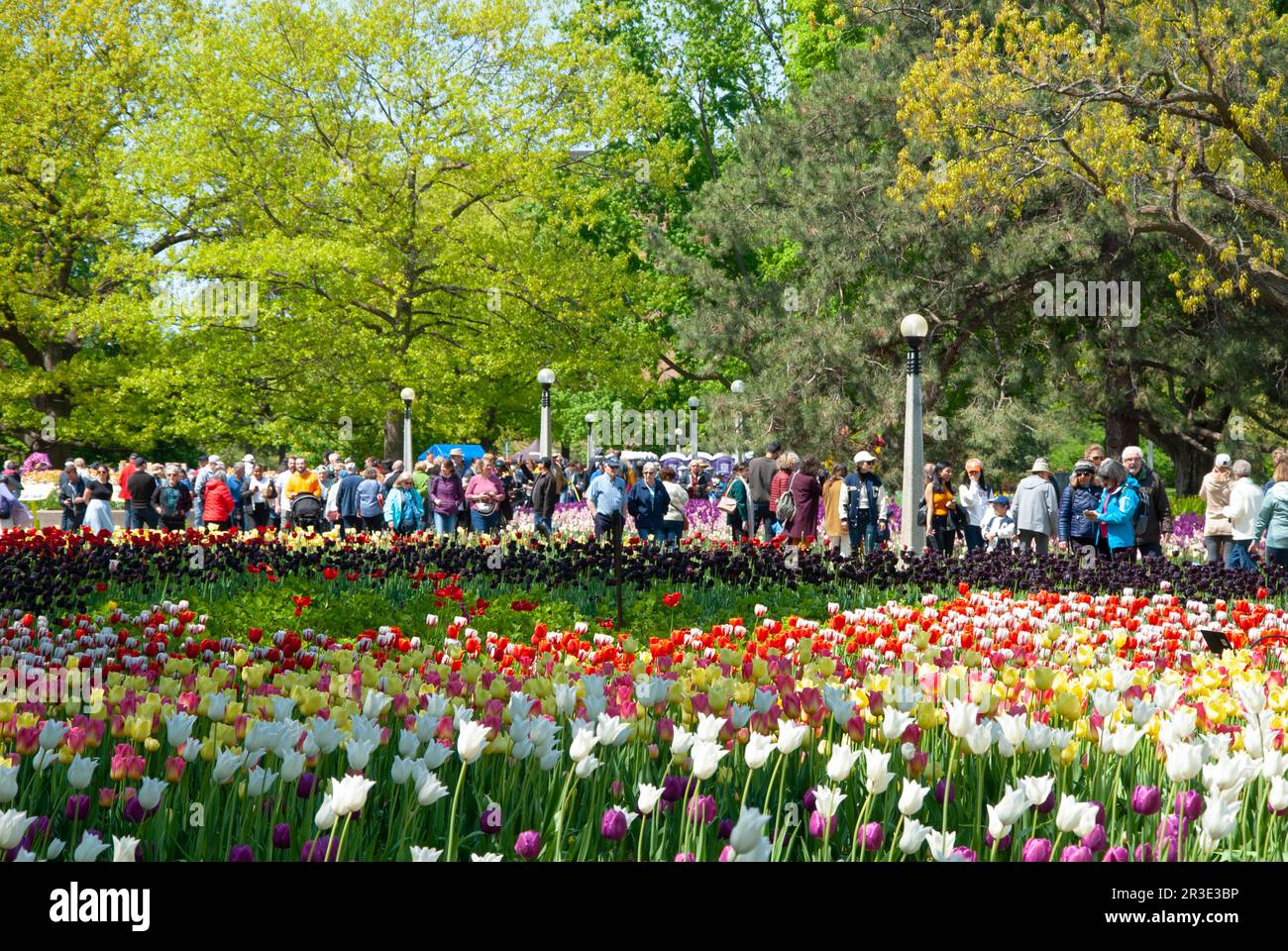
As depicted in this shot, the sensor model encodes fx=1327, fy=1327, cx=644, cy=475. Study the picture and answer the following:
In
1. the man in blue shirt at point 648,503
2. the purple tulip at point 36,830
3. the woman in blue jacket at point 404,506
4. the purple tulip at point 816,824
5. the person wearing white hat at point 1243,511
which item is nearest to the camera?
the purple tulip at point 36,830

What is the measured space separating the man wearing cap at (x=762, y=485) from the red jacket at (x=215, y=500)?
6.78 meters

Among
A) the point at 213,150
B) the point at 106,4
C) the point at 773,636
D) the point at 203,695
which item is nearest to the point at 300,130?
the point at 213,150

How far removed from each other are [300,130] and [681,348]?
9.29 meters

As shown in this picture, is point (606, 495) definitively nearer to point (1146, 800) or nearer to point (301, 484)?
point (301, 484)

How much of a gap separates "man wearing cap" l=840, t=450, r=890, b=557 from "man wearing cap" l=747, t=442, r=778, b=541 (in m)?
1.28

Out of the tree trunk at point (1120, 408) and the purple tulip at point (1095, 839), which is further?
the tree trunk at point (1120, 408)

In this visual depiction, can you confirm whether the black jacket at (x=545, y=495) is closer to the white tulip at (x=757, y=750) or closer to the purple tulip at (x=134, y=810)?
the white tulip at (x=757, y=750)

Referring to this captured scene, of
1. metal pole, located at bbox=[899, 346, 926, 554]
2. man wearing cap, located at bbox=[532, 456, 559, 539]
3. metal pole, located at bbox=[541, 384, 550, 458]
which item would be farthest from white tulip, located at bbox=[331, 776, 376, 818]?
metal pole, located at bbox=[541, 384, 550, 458]

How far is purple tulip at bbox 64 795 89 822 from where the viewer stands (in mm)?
3133

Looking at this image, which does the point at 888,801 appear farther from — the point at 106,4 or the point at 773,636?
the point at 106,4

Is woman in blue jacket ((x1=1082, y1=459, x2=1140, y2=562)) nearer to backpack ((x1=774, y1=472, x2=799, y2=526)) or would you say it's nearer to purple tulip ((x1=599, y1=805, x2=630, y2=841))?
backpack ((x1=774, y1=472, x2=799, y2=526))

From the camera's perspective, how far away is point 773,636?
711 cm

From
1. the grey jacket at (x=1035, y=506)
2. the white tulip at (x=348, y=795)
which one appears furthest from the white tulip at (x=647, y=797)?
the grey jacket at (x=1035, y=506)

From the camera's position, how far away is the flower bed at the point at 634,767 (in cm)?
308
